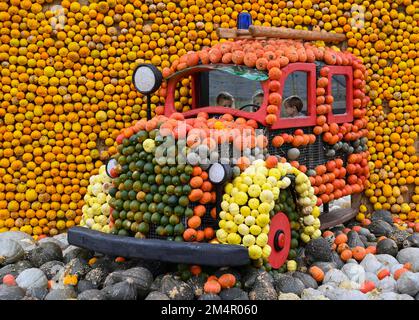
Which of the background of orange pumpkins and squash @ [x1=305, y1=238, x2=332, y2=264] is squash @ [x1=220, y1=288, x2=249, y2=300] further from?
the background of orange pumpkins

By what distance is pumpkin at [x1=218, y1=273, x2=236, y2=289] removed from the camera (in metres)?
4.67

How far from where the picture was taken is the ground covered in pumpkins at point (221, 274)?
4586mm

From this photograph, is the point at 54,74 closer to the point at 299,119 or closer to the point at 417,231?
the point at 299,119

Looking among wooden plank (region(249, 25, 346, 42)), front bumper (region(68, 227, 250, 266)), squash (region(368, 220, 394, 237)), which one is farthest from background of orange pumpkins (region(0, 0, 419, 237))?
front bumper (region(68, 227, 250, 266))

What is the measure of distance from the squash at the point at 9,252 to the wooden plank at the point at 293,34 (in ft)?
10.6

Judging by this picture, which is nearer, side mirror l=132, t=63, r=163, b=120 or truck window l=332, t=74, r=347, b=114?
side mirror l=132, t=63, r=163, b=120

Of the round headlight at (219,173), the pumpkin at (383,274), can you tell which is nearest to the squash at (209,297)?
the round headlight at (219,173)

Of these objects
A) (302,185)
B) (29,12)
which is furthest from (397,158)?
(29,12)

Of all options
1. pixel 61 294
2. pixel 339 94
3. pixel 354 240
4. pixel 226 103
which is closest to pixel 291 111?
pixel 226 103

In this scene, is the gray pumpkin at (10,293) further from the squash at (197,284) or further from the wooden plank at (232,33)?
the wooden plank at (232,33)

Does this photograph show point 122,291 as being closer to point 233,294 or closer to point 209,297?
point 209,297

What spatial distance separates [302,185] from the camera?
5.31 metres
